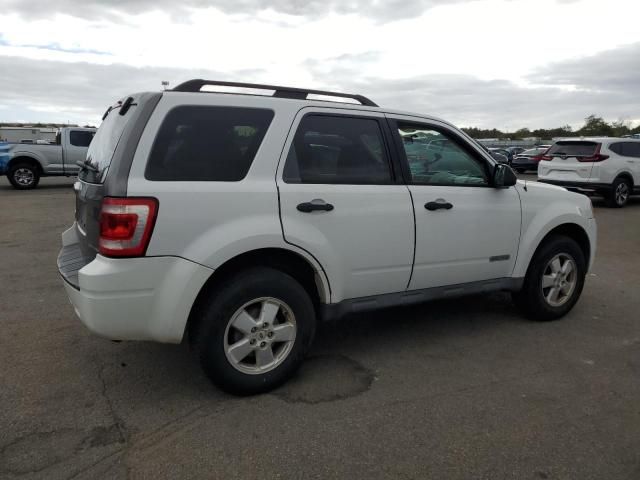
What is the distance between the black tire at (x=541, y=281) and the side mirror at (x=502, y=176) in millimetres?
786

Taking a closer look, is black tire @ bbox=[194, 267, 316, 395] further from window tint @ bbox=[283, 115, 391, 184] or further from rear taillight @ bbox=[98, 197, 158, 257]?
window tint @ bbox=[283, 115, 391, 184]

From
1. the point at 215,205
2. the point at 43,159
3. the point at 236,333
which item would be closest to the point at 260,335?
the point at 236,333

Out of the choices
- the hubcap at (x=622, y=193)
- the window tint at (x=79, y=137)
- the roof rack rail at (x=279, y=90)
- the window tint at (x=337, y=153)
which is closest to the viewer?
the roof rack rail at (x=279, y=90)

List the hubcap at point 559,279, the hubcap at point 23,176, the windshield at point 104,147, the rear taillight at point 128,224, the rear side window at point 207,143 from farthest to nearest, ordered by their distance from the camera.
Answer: the hubcap at point 23,176, the hubcap at point 559,279, the windshield at point 104,147, the rear side window at point 207,143, the rear taillight at point 128,224

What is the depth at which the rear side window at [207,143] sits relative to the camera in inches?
115

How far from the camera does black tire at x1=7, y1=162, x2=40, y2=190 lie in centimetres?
1584

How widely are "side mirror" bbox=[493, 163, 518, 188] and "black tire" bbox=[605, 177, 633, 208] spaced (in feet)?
35.2

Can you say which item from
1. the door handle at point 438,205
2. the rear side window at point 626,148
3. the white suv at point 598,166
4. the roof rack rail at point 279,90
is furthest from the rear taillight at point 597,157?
the roof rack rail at point 279,90

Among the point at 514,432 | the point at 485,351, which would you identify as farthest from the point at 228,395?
the point at 485,351

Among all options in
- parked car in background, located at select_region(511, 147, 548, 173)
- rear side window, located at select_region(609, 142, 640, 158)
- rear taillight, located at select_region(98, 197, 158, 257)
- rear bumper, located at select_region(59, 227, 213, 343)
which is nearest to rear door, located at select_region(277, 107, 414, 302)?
rear bumper, located at select_region(59, 227, 213, 343)

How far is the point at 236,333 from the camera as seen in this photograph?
3143 millimetres

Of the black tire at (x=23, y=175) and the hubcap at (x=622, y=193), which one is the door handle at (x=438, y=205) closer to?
the hubcap at (x=622, y=193)

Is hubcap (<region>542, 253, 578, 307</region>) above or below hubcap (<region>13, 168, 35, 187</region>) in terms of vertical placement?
above

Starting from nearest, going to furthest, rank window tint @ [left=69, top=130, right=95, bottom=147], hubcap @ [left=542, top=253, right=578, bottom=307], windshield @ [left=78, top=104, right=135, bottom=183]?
windshield @ [left=78, top=104, right=135, bottom=183], hubcap @ [left=542, top=253, right=578, bottom=307], window tint @ [left=69, top=130, right=95, bottom=147]
